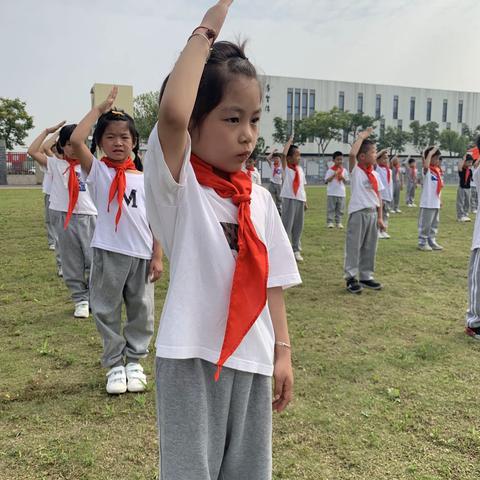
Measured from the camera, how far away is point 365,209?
20.4 ft

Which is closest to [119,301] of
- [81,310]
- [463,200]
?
[81,310]

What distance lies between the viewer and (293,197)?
8.34 metres

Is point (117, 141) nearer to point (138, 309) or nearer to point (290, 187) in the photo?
point (138, 309)

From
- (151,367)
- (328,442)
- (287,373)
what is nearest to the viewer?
(287,373)

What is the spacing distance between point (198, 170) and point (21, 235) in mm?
10240

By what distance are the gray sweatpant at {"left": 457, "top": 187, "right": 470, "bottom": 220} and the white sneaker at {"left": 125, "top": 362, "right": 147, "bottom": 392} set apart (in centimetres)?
1245

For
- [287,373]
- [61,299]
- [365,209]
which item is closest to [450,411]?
[287,373]

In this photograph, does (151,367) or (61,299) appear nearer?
(151,367)

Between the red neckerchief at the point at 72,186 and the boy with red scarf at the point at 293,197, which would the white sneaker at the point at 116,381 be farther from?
the boy with red scarf at the point at 293,197

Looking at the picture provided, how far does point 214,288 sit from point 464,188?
1362 cm

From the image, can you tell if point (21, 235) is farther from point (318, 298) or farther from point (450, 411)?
point (450, 411)

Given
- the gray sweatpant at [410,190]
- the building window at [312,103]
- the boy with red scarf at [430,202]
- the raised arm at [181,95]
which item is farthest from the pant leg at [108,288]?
the building window at [312,103]

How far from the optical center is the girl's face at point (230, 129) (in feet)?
4.72

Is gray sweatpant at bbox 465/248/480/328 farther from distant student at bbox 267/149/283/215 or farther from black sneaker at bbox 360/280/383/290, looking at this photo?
distant student at bbox 267/149/283/215
